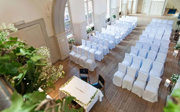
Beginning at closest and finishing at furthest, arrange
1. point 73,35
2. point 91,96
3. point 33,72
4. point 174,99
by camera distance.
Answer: point 174,99 → point 33,72 → point 91,96 → point 73,35

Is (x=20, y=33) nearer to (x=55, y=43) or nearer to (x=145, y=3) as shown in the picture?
(x=55, y=43)

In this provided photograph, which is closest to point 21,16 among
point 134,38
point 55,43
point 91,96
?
point 55,43

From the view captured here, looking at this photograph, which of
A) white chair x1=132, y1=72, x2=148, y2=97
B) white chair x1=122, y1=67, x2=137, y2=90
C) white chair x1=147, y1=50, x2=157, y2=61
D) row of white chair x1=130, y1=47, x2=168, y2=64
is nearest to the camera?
white chair x1=132, y1=72, x2=148, y2=97

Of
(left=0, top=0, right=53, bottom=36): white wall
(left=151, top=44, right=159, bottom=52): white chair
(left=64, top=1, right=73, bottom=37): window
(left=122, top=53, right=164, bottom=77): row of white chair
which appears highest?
(left=0, top=0, right=53, bottom=36): white wall

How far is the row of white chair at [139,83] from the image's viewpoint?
4.65 metres

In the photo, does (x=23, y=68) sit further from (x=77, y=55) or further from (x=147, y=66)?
(x=77, y=55)

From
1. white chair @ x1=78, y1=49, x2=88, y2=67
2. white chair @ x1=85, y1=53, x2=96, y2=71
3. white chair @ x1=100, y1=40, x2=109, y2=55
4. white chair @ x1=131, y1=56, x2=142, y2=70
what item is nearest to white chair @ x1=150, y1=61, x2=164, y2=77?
white chair @ x1=131, y1=56, x2=142, y2=70

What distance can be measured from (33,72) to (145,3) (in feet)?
62.7

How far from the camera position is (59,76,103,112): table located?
418 centimetres

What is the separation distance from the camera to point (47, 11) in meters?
6.23

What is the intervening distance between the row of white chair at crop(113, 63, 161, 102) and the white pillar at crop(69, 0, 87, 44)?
5.42m

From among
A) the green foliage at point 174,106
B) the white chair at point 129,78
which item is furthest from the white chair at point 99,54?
the green foliage at point 174,106

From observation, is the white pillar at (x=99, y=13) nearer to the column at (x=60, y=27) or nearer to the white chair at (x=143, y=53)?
the column at (x=60, y=27)

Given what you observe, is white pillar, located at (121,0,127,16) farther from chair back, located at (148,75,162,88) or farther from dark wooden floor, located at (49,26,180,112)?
chair back, located at (148,75,162,88)
